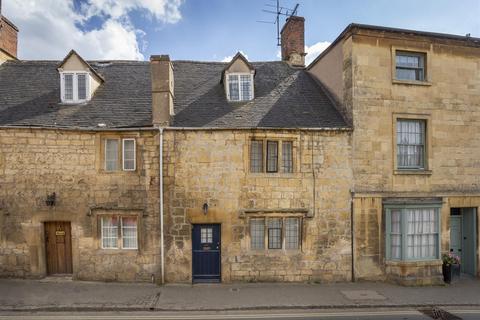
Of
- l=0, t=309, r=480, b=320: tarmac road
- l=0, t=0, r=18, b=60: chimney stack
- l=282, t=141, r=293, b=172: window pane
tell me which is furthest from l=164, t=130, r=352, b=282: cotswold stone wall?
l=0, t=0, r=18, b=60: chimney stack

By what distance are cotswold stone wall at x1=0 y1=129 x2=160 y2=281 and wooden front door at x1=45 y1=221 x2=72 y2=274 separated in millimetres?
285

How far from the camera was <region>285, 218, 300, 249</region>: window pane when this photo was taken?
12562 millimetres

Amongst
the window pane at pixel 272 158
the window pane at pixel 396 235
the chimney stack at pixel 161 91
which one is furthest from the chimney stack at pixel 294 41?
the window pane at pixel 396 235

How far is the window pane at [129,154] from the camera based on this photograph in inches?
489

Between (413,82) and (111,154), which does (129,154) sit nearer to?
(111,154)

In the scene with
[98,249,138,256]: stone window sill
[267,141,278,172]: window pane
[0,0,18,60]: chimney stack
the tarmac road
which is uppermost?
[0,0,18,60]: chimney stack

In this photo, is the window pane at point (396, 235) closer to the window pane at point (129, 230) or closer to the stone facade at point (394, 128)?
the stone facade at point (394, 128)

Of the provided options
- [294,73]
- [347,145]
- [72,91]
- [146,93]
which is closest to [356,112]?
[347,145]

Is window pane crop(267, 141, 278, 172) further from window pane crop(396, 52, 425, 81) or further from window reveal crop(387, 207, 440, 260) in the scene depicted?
window pane crop(396, 52, 425, 81)

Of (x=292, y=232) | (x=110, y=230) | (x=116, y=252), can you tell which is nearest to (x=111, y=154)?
(x=110, y=230)

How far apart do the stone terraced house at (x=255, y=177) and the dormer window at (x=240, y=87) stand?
780 mm

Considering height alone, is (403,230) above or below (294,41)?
below

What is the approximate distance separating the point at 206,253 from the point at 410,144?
955 cm

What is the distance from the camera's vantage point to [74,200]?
12.1m
